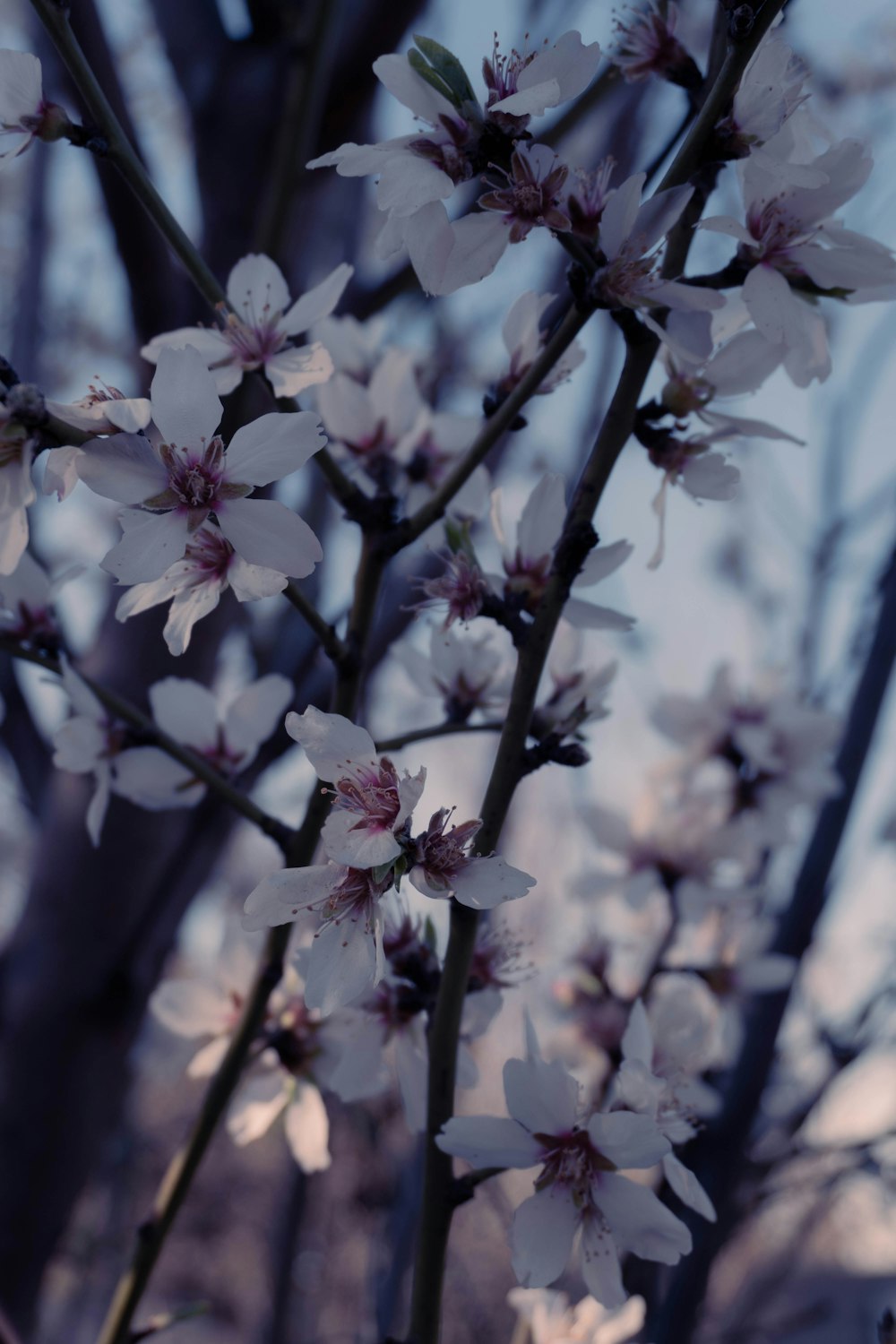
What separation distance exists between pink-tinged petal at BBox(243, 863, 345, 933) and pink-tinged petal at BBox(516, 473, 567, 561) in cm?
32

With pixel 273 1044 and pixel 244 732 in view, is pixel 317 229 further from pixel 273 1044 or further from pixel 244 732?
pixel 273 1044

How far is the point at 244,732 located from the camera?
3.09 ft

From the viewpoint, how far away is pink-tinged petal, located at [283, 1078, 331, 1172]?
0.87 metres

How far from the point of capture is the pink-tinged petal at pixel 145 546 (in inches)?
21.5

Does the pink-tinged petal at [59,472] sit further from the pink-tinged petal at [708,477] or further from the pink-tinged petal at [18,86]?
the pink-tinged petal at [708,477]

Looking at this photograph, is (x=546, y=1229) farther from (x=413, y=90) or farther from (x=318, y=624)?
(x=413, y=90)

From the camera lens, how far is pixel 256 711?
931mm

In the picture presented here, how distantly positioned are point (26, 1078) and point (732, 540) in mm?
3458

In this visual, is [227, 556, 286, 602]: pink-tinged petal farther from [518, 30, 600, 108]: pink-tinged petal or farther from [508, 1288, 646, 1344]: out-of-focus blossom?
[508, 1288, 646, 1344]: out-of-focus blossom

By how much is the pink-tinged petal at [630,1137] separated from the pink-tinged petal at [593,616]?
346mm

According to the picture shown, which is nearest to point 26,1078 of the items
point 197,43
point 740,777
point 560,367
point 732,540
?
point 740,777

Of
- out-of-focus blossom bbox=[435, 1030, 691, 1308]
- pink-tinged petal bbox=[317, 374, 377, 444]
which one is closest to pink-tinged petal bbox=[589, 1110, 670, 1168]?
out-of-focus blossom bbox=[435, 1030, 691, 1308]

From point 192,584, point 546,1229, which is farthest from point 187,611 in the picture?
point 546,1229

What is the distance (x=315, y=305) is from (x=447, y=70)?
0.22 meters
